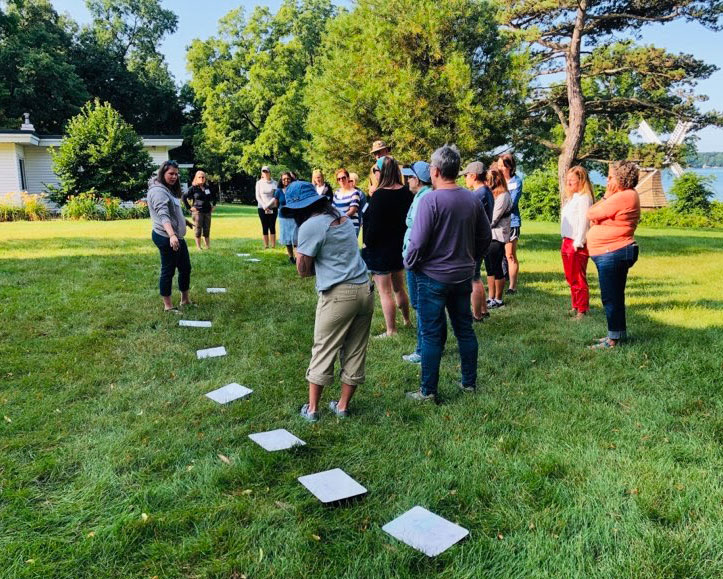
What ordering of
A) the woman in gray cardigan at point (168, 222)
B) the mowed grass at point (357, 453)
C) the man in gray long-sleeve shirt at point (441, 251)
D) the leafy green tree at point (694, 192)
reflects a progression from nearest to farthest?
1. the mowed grass at point (357, 453)
2. the man in gray long-sleeve shirt at point (441, 251)
3. the woman in gray cardigan at point (168, 222)
4. the leafy green tree at point (694, 192)

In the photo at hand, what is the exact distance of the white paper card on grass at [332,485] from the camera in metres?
2.71

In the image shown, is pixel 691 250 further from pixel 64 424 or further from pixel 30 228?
pixel 30 228

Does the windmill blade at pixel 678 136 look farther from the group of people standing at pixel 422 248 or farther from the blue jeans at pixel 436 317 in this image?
the blue jeans at pixel 436 317

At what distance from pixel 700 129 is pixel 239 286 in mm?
17295

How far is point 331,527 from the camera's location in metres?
2.51

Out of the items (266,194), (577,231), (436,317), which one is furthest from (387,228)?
(266,194)

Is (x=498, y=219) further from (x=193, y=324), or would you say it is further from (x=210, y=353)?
(x=193, y=324)

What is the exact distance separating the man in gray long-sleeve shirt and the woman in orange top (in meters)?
1.73

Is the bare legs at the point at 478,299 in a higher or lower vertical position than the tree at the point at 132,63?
lower

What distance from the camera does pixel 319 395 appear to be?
143 inches

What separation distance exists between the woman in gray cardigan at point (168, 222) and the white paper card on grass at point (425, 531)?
175 inches

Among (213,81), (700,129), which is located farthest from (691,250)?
(213,81)

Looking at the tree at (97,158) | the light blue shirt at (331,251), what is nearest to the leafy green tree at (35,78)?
the tree at (97,158)

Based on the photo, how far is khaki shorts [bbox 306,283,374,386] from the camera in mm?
3418
